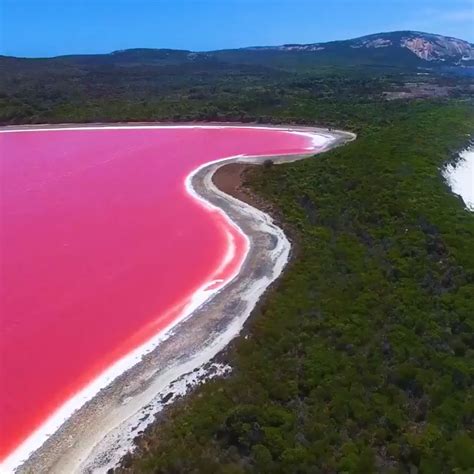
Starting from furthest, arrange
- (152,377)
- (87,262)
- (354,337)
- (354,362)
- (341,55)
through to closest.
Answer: (341,55), (87,262), (354,337), (354,362), (152,377)

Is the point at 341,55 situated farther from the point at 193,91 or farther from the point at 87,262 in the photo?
the point at 87,262

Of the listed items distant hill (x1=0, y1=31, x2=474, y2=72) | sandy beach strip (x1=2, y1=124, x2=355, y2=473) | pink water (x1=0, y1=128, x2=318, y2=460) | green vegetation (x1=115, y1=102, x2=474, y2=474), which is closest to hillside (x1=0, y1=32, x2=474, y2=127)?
distant hill (x1=0, y1=31, x2=474, y2=72)

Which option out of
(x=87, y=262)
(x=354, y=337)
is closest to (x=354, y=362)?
(x=354, y=337)

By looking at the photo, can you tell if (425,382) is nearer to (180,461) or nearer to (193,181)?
(180,461)

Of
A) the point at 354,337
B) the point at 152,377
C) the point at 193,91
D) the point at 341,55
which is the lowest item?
the point at 152,377

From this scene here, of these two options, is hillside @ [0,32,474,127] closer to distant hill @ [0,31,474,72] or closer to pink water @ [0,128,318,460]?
distant hill @ [0,31,474,72]

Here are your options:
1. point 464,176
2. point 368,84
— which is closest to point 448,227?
point 464,176
